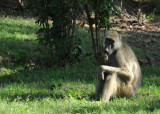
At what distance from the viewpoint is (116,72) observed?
587 cm

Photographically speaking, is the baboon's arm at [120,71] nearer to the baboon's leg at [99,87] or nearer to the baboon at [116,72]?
the baboon at [116,72]

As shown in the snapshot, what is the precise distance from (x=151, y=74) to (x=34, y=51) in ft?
13.7

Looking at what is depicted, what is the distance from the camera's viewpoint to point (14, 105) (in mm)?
5215

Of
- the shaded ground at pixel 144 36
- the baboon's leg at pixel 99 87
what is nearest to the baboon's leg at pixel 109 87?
the baboon's leg at pixel 99 87

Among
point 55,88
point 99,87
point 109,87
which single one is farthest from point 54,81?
point 109,87

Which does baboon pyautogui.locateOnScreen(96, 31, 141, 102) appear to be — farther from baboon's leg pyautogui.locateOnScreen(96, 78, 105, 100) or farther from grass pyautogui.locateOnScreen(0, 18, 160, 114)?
grass pyautogui.locateOnScreen(0, 18, 160, 114)

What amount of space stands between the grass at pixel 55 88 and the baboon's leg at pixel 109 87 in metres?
0.17

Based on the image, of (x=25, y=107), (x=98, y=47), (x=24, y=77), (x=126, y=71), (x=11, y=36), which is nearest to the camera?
(x=25, y=107)

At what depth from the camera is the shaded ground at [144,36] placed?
10.6 meters

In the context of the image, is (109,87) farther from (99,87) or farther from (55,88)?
(55,88)

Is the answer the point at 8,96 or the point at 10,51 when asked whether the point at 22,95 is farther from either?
the point at 10,51

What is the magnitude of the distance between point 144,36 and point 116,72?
7.98 metres

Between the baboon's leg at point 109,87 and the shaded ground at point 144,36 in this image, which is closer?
the baboon's leg at point 109,87

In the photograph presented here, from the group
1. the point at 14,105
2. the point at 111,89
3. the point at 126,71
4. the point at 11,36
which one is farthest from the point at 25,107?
the point at 11,36
